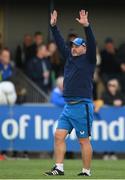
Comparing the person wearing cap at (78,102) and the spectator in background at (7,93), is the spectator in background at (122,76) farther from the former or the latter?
the person wearing cap at (78,102)

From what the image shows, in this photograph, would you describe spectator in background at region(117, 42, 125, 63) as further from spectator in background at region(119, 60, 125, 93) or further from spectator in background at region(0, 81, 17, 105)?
spectator in background at region(0, 81, 17, 105)

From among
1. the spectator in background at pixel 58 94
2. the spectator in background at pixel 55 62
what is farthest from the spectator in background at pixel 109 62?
the spectator in background at pixel 58 94

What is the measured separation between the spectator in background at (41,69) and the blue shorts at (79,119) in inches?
302

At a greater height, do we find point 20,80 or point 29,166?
point 20,80

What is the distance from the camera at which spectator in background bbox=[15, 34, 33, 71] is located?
21.3 metres

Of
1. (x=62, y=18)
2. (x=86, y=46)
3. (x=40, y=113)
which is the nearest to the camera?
(x=86, y=46)

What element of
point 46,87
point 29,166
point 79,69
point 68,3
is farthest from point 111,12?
point 79,69

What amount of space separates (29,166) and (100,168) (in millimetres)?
1373

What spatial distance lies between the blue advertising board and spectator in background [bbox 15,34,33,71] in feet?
8.18

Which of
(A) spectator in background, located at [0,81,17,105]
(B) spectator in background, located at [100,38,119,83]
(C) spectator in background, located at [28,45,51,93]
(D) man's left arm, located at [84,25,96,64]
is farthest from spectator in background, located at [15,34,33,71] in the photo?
(D) man's left arm, located at [84,25,96,64]

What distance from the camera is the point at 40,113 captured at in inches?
750

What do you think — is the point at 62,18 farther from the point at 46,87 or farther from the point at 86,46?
the point at 86,46

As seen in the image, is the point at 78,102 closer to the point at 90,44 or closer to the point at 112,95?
the point at 90,44

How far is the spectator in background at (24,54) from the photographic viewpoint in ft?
69.9
